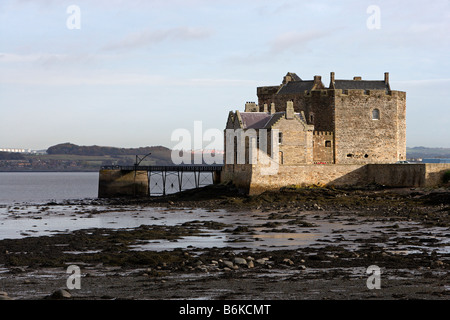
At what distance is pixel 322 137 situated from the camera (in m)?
58.1

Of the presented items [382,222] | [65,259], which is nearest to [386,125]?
[382,222]

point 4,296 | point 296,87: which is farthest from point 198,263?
point 296,87

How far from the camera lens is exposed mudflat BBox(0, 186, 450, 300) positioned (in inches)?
600

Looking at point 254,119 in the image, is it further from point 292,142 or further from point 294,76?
point 294,76

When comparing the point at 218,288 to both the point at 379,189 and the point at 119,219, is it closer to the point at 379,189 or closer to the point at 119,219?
the point at 119,219

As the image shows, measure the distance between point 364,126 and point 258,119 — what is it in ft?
34.6

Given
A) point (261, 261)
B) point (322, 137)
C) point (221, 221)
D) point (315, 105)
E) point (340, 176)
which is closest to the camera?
point (261, 261)

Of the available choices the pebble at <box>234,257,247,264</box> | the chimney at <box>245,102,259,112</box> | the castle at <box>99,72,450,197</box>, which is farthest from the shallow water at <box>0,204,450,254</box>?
the chimney at <box>245,102,259,112</box>

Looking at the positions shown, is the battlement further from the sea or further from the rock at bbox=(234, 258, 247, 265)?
the rock at bbox=(234, 258, 247, 265)

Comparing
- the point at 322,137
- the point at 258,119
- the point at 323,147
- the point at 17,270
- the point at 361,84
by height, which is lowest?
the point at 17,270

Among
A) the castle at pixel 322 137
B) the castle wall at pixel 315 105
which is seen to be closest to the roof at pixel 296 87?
the castle at pixel 322 137

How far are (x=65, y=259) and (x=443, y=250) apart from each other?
12.0 m

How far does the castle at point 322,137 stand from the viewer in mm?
50000

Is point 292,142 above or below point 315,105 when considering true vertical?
below
